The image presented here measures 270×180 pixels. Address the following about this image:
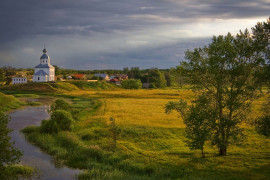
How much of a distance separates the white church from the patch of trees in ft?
445

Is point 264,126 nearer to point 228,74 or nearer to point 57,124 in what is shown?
point 228,74

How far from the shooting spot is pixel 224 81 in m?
28.2

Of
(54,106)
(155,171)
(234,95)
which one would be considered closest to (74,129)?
(54,106)

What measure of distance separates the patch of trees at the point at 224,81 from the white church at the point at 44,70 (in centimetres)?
13553

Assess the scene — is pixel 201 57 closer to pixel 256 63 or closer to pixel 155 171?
pixel 256 63

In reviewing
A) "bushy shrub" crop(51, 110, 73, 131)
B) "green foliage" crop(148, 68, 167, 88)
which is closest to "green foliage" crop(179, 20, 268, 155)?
"bushy shrub" crop(51, 110, 73, 131)

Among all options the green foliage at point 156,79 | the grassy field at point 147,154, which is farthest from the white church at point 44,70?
the grassy field at point 147,154

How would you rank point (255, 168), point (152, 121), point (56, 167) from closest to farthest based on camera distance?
point (255, 168)
point (56, 167)
point (152, 121)

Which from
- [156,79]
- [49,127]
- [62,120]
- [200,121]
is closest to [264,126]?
[200,121]

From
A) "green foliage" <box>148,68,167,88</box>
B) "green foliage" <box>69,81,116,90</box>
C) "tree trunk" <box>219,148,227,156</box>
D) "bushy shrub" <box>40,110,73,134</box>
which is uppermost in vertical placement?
"green foliage" <box>148,68,167,88</box>

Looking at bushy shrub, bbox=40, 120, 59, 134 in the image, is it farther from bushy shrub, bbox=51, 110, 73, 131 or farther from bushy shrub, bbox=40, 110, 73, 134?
bushy shrub, bbox=51, 110, 73, 131

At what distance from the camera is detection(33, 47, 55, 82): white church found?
152 meters

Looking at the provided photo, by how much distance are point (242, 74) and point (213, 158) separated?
359 inches

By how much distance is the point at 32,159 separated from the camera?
93.2ft
